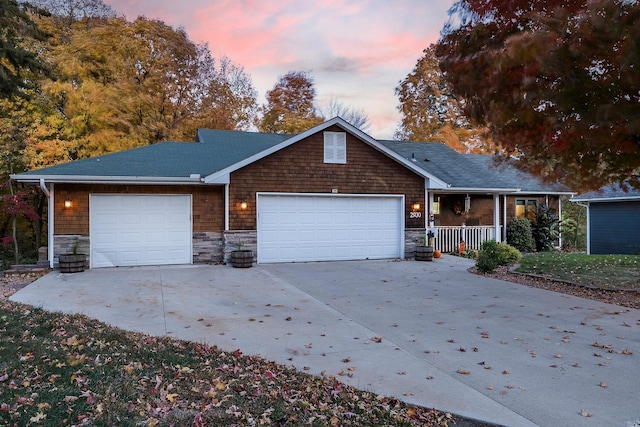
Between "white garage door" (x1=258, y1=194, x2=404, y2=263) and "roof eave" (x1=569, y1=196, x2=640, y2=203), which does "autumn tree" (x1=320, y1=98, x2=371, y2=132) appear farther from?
"white garage door" (x1=258, y1=194, x2=404, y2=263)

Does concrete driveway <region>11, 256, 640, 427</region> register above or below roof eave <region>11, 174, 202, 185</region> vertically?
below

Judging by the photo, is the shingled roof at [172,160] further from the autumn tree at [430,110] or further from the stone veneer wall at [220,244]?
the autumn tree at [430,110]

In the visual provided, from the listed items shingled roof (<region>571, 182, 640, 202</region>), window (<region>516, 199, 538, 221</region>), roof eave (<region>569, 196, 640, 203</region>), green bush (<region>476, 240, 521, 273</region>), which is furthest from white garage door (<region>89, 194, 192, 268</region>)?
roof eave (<region>569, 196, 640, 203</region>)

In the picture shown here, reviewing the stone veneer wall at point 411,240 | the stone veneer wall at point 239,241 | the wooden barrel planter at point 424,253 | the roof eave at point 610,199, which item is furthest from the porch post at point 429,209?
the roof eave at point 610,199

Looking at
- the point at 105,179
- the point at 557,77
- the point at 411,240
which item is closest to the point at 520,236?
Answer: the point at 411,240

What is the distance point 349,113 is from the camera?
29984 millimetres

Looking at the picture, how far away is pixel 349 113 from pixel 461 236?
16402mm

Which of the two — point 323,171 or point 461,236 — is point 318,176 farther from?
point 461,236

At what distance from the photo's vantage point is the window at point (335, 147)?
1314 cm

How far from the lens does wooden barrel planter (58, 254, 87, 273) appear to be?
10.6 meters

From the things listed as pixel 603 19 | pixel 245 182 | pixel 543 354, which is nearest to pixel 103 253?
pixel 245 182

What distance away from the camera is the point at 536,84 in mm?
6004

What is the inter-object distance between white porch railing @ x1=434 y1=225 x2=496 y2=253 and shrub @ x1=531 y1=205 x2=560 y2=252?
7.38 ft

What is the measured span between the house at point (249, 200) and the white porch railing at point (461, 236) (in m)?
0.05
